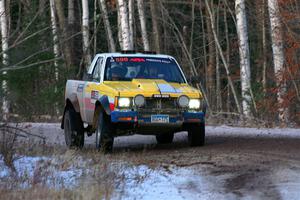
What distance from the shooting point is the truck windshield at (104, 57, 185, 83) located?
1577cm

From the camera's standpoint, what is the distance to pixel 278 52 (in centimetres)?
2639

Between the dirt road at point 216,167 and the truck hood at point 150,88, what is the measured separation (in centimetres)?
103

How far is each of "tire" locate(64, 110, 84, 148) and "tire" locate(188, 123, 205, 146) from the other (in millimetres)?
2237

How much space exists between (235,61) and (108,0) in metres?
7.42

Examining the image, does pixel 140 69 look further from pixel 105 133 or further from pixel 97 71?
pixel 105 133

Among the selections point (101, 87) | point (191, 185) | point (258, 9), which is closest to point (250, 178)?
point (191, 185)

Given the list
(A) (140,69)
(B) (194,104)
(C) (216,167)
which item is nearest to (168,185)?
(C) (216,167)

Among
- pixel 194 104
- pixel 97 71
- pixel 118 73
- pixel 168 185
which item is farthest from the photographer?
pixel 97 71

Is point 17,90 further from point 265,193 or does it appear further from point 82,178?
point 265,193

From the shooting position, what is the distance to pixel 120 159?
13.7 meters

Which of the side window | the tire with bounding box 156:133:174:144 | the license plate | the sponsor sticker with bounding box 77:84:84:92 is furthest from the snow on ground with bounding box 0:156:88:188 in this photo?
the tire with bounding box 156:133:174:144

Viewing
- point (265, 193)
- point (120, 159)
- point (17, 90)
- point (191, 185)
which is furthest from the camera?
point (120, 159)

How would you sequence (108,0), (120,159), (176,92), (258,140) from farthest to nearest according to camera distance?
(108,0) < (258,140) < (176,92) < (120,159)

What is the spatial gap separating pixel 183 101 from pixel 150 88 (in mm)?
608
